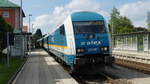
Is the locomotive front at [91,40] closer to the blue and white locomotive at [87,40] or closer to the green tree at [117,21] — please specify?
the blue and white locomotive at [87,40]

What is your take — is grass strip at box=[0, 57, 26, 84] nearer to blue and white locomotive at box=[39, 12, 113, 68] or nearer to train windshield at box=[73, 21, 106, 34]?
blue and white locomotive at box=[39, 12, 113, 68]

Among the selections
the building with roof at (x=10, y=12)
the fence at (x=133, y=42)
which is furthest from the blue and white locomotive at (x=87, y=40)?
the building with roof at (x=10, y=12)

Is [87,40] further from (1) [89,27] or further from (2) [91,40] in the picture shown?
(1) [89,27]

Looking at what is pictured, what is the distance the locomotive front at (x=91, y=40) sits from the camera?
14484 millimetres

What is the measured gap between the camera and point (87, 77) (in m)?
15.7

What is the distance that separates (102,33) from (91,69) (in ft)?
6.47

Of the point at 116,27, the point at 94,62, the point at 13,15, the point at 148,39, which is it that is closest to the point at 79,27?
the point at 94,62

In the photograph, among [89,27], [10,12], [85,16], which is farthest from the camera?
[10,12]

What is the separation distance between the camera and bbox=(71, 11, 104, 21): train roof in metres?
15.4

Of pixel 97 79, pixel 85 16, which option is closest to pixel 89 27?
pixel 85 16

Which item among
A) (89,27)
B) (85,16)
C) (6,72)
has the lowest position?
(6,72)

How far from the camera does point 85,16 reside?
15539 mm

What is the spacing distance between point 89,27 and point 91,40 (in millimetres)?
819

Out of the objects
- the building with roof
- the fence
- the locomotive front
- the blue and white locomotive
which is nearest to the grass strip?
the blue and white locomotive
